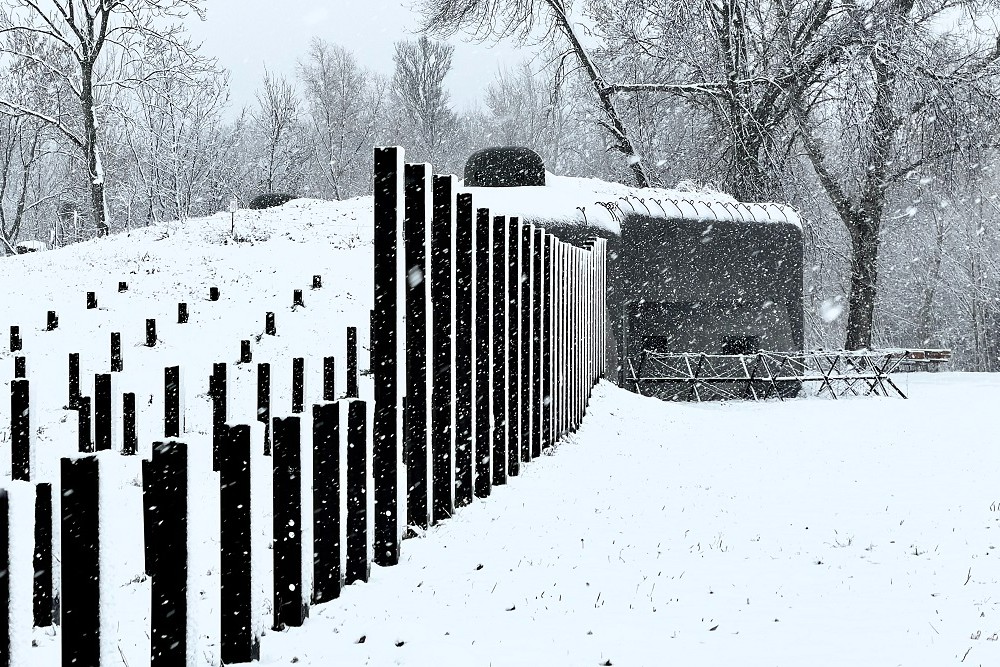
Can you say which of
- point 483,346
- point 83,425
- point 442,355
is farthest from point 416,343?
point 83,425

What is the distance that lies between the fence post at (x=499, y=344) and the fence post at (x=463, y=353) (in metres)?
0.52

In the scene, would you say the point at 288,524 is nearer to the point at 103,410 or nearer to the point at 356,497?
the point at 356,497

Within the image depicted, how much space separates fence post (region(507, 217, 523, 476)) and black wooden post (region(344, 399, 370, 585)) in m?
2.50

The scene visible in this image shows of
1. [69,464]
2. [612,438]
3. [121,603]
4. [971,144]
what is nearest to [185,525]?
[69,464]

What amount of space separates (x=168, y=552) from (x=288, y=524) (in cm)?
66

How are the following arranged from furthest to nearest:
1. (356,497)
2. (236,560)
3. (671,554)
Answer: (671,554) → (356,497) → (236,560)

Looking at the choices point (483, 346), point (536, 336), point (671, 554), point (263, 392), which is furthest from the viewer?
point (536, 336)

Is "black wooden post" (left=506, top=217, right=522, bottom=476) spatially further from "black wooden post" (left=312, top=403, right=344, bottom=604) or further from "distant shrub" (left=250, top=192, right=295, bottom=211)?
"distant shrub" (left=250, top=192, right=295, bottom=211)

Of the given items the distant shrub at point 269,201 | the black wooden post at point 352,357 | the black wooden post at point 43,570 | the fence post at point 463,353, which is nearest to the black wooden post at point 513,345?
the fence post at point 463,353

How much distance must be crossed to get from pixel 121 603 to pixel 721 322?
1494 cm

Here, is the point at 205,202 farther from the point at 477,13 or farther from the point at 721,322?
the point at 721,322

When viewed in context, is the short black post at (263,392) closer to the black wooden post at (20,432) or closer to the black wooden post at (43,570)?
the black wooden post at (20,432)

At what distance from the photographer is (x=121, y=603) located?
3.25 m

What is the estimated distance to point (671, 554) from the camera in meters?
4.32
